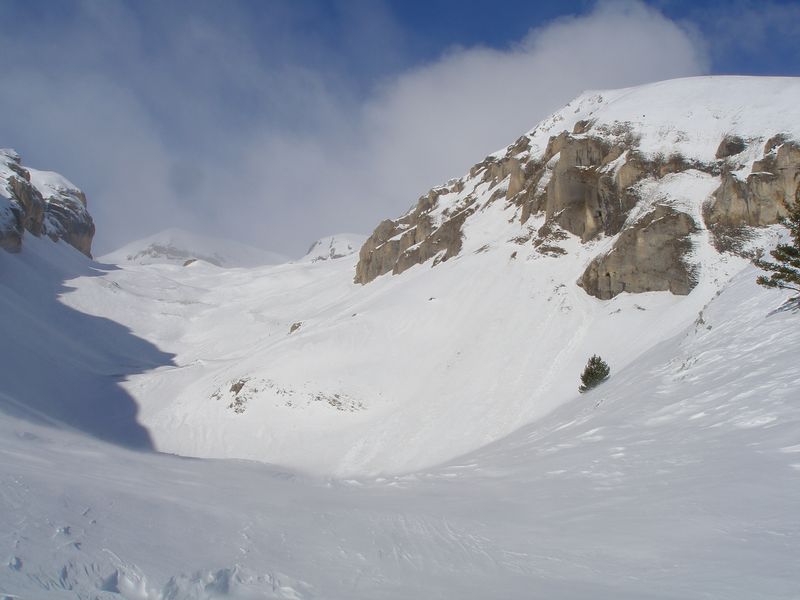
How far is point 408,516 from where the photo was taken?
291 inches

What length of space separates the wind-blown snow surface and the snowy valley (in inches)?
1.8

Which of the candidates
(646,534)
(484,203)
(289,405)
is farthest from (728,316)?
(484,203)

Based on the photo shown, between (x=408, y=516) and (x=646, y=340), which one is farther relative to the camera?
(x=646, y=340)

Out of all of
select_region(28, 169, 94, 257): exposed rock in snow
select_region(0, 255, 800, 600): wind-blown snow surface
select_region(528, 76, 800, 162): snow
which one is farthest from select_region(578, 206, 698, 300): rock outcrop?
select_region(28, 169, 94, 257): exposed rock in snow

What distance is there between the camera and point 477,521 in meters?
7.14

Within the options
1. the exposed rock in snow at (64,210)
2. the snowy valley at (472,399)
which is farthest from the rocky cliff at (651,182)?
the exposed rock in snow at (64,210)

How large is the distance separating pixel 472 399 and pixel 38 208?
3459 inches

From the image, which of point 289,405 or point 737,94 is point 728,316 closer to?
point 289,405

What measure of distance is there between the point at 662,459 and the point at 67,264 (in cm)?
9124

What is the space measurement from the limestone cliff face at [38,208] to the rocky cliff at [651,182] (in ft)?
186

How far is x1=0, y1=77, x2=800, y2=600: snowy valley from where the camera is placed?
197 inches

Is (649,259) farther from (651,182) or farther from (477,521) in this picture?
(477,521)

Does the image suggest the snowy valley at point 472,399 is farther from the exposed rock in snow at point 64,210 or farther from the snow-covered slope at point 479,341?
the exposed rock in snow at point 64,210

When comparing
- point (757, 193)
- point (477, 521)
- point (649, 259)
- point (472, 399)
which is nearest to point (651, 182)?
point (757, 193)
